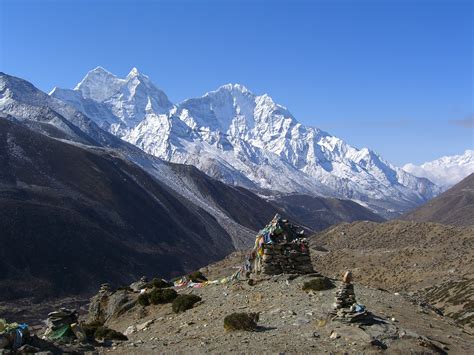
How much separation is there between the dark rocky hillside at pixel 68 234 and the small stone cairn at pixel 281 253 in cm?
8794

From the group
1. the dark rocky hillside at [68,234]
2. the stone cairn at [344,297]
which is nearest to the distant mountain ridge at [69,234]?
the dark rocky hillside at [68,234]

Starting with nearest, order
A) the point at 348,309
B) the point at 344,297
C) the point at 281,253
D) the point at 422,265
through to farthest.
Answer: the point at 348,309
the point at 344,297
the point at 281,253
the point at 422,265

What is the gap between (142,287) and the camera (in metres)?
42.0

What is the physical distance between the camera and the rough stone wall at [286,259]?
3338 cm

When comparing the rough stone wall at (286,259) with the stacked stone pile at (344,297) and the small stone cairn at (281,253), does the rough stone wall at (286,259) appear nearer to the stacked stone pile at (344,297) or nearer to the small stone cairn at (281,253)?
the small stone cairn at (281,253)

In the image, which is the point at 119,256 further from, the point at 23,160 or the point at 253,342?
the point at 253,342

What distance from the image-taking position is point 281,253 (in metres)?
33.9

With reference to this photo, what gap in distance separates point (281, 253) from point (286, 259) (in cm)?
50

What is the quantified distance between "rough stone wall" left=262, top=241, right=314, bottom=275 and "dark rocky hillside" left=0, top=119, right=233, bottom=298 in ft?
290

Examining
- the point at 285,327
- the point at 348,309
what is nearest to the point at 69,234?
the point at 285,327

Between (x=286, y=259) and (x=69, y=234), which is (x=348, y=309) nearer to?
(x=286, y=259)

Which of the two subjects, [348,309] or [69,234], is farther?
[69,234]

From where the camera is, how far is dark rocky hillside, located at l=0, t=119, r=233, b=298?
122 meters

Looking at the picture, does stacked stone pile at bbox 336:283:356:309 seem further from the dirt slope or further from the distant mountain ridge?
the distant mountain ridge
